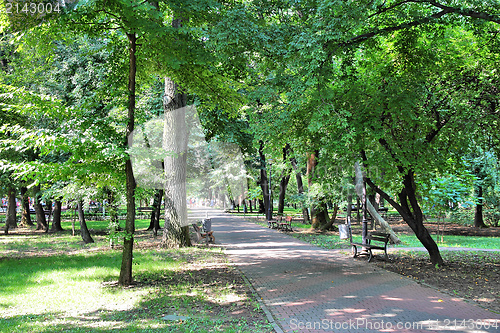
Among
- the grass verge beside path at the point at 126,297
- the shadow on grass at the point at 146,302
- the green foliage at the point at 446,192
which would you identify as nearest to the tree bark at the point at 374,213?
the green foliage at the point at 446,192

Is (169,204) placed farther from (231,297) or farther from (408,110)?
(408,110)

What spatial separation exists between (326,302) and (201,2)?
647cm

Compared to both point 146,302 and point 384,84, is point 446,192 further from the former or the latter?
point 146,302

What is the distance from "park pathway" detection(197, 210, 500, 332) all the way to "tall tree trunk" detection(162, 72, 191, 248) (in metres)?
3.77

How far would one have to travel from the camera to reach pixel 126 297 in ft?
22.9

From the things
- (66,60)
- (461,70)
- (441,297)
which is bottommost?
(441,297)

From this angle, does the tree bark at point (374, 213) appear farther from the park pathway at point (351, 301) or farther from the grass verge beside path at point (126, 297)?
the grass verge beside path at point (126, 297)

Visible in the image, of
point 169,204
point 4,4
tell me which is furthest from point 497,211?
point 4,4

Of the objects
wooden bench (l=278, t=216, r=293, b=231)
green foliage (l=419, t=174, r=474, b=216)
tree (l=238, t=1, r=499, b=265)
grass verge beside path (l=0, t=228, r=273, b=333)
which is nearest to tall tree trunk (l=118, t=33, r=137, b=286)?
grass verge beside path (l=0, t=228, r=273, b=333)

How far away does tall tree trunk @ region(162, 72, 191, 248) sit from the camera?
13461 mm

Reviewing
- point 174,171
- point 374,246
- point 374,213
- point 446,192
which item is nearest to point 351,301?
point 374,246

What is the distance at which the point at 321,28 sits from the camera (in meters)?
7.65

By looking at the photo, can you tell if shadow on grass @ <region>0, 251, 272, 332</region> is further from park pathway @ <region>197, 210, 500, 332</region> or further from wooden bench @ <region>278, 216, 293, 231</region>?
wooden bench @ <region>278, 216, 293, 231</region>

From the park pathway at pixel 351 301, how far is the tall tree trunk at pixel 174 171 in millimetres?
3772
